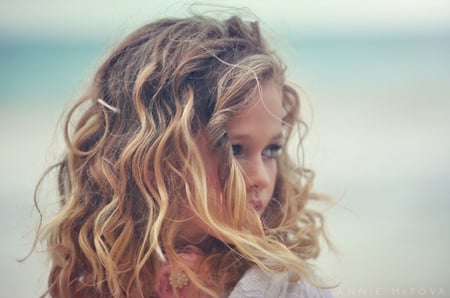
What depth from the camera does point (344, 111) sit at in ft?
3.49

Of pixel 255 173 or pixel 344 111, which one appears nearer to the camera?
pixel 255 173

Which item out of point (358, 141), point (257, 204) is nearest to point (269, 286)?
point (257, 204)

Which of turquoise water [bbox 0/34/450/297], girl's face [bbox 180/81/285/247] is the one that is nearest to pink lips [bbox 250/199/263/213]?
girl's face [bbox 180/81/285/247]

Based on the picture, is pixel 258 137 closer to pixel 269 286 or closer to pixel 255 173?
pixel 255 173

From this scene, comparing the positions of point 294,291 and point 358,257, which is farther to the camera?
point 358,257

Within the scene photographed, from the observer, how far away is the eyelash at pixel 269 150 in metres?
0.89

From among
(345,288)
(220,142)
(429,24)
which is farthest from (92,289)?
(429,24)

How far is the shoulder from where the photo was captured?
87cm

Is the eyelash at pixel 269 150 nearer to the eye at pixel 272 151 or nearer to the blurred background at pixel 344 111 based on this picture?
the eye at pixel 272 151

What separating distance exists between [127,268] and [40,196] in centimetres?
22

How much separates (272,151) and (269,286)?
0.22 meters

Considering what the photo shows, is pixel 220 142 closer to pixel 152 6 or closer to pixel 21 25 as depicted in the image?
pixel 152 6

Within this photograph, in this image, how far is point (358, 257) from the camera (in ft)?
3.40

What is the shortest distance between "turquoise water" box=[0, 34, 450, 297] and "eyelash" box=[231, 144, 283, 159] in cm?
10
